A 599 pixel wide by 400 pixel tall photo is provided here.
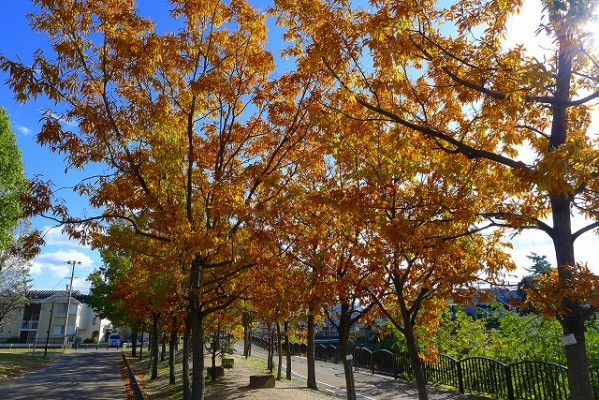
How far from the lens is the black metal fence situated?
11.2 meters

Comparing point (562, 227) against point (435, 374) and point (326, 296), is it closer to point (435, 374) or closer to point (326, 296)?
point (326, 296)

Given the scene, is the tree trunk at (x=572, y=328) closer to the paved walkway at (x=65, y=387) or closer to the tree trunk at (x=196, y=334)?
the tree trunk at (x=196, y=334)

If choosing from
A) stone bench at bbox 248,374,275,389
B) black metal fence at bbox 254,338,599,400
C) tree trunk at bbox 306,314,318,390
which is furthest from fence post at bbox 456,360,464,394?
stone bench at bbox 248,374,275,389

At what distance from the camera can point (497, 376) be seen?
13117mm

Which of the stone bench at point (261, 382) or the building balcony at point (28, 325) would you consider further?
the building balcony at point (28, 325)

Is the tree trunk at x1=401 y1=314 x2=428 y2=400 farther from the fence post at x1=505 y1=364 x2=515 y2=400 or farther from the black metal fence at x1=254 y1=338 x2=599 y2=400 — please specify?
the fence post at x1=505 y1=364 x2=515 y2=400

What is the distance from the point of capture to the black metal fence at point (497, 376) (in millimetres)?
11195

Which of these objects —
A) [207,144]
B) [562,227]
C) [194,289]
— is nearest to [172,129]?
[207,144]

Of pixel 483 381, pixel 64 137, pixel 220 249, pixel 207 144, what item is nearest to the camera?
pixel 64 137

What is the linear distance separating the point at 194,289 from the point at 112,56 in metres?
4.90

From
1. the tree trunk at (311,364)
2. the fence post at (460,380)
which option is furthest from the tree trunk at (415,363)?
the tree trunk at (311,364)

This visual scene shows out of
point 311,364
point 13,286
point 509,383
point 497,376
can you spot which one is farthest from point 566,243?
point 13,286

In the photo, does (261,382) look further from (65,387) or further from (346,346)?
(65,387)

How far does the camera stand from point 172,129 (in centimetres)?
941
